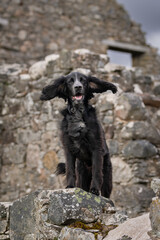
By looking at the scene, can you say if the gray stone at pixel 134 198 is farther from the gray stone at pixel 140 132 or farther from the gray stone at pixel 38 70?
the gray stone at pixel 38 70

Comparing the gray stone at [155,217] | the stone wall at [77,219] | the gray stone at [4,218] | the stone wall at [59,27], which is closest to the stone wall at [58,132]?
the gray stone at [4,218]

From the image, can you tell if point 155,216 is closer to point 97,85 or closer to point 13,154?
point 97,85

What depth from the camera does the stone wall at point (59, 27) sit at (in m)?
9.50

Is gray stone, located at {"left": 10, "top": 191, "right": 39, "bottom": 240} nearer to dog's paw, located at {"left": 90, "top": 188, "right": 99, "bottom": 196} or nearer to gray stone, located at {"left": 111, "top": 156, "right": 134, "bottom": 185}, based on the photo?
dog's paw, located at {"left": 90, "top": 188, "right": 99, "bottom": 196}

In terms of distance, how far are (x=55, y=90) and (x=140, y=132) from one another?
6.74ft

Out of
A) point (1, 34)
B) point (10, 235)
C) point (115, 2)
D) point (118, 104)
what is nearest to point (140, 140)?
point (118, 104)

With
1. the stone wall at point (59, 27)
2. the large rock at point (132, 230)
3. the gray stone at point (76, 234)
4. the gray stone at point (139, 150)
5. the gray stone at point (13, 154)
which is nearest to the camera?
the large rock at point (132, 230)

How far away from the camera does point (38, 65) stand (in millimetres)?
6285

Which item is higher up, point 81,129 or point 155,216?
point 81,129

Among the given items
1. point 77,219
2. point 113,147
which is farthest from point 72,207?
point 113,147

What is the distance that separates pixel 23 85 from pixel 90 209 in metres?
4.06

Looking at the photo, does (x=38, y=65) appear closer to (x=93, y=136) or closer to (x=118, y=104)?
(x=118, y=104)

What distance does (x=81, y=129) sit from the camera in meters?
3.20

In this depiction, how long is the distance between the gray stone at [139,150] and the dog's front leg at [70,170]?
187 cm
